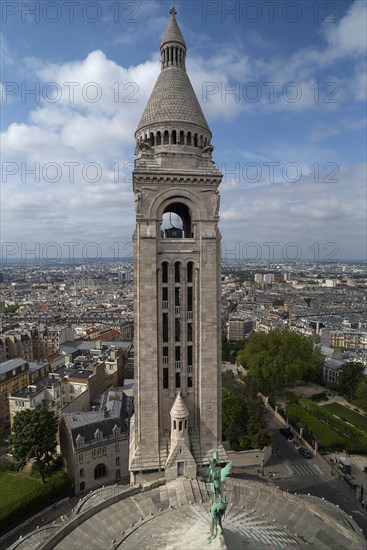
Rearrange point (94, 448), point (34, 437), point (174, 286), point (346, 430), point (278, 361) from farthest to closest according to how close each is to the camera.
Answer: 1. point (278, 361)
2. point (346, 430)
3. point (94, 448)
4. point (34, 437)
5. point (174, 286)

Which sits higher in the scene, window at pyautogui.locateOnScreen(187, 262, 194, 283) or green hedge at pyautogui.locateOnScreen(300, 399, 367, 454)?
window at pyautogui.locateOnScreen(187, 262, 194, 283)

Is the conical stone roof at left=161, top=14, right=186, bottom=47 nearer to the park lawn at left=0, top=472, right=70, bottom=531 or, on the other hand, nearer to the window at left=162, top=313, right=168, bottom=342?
the window at left=162, top=313, right=168, bottom=342

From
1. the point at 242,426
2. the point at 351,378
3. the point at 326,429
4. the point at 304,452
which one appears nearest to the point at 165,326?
the point at 242,426

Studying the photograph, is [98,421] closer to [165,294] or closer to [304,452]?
[165,294]

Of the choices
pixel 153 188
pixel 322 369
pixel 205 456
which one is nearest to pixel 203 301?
pixel 153 188

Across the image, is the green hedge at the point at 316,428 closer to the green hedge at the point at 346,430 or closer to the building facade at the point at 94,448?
the green hedge at the point at 346,430

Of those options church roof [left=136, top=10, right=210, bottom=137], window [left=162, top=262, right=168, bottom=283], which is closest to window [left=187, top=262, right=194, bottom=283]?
window [left=162, top=262, right=168, bottom=283]
